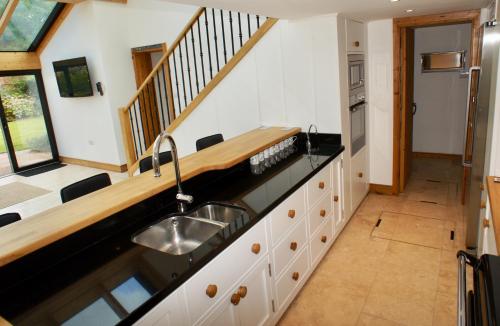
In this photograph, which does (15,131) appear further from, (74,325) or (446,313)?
(446,313)

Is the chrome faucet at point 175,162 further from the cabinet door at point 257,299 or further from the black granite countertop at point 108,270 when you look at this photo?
the cabinet door at point 257,299

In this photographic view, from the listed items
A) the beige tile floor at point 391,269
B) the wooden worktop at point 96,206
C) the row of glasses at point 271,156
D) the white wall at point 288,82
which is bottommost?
the beige tile floor at point 391,269

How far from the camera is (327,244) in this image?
310cm

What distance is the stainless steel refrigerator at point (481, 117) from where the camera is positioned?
94.6 inches

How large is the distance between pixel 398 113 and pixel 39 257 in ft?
A: 12.4

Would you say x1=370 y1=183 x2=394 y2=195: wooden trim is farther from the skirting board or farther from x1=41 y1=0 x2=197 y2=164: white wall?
the skirting board

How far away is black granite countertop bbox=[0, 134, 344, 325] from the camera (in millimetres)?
1281

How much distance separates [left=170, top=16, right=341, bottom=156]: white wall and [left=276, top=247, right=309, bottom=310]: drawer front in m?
1.33

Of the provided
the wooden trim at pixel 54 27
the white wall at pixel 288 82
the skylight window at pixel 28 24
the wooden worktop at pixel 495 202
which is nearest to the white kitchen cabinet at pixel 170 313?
the wooden worktop at pixel 495 202

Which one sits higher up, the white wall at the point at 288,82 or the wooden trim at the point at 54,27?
the wooden trim at the point at 54,27

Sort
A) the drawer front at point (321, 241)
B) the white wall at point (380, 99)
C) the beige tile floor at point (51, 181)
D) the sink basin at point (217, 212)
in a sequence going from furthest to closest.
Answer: the beige tile floor at point (51, 181) < the white wall at point (380, 99) < the drawer front at point (321, 241) < the sink basin at point (217, 212)

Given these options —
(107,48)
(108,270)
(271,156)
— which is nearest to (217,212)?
(108,270)

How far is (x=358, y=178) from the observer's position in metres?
3.92

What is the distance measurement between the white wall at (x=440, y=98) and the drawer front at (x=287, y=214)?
4055 millimetres
